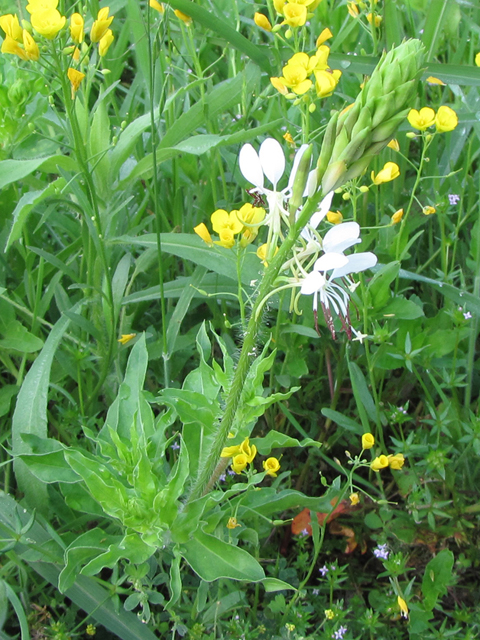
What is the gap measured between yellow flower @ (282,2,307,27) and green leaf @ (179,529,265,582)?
5.15 ft

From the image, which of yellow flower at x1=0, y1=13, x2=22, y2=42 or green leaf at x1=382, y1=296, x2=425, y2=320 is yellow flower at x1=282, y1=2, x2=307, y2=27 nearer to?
yellow flower at x1=0, y1=13, x2=22, y2=42

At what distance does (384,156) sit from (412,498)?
4.60 feet

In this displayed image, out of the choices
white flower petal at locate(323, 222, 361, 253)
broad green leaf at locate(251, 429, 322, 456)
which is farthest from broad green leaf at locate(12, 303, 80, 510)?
white flower petal at locate(323, 222, 361, 253)

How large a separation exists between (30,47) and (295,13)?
0.85m

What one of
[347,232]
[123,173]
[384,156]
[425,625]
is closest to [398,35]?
[384,156]

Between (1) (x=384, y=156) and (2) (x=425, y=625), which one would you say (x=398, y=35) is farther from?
(2) (x=425, y=625)

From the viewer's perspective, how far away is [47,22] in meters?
1.62

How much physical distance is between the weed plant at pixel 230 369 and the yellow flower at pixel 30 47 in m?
0.01

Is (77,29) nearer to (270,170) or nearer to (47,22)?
(47,22)

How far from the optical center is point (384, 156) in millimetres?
2615

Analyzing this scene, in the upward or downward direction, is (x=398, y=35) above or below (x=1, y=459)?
above

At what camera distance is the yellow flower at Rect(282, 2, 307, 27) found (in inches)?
78.6

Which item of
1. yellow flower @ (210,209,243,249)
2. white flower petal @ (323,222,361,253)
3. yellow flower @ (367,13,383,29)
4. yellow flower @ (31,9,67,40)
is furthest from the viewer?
yellow flower @ (367,13,383,29)

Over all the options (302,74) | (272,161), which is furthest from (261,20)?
→ (272,161)
